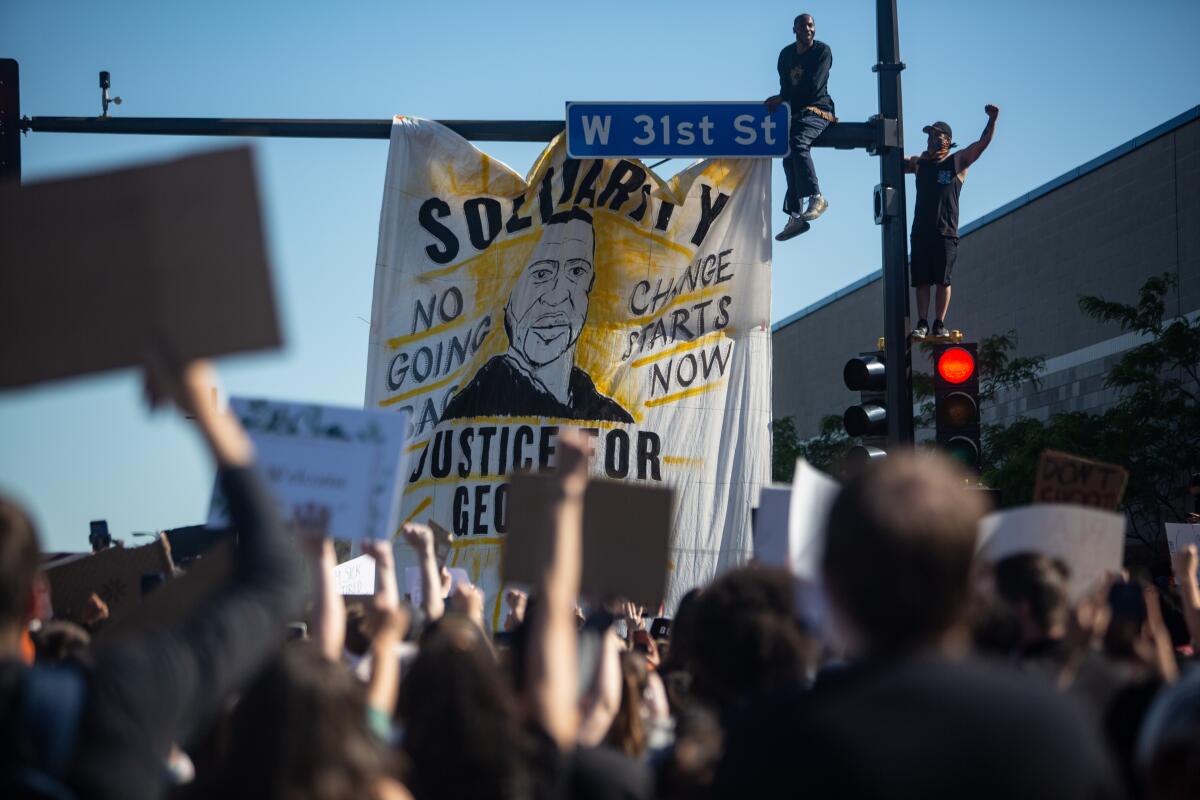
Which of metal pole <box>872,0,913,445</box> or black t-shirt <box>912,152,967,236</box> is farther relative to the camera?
black t-shirt <box>912,152,967,236</box>

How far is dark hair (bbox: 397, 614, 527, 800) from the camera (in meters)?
2.96

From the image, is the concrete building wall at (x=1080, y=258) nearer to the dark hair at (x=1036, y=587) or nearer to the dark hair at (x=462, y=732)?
the dark hair at (x=1036, y=587)

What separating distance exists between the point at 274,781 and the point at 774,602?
1424mm

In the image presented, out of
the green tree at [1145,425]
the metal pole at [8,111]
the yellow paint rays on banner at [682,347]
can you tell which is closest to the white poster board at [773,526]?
the yellow paint rays on banner at [682,347]

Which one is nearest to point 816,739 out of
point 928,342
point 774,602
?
point 774,602

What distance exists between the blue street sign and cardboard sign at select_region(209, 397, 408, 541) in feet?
20.9

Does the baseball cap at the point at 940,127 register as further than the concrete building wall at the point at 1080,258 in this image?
No

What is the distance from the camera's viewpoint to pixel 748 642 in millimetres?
3467

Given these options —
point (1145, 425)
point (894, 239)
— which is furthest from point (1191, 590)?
point (1145, 425)

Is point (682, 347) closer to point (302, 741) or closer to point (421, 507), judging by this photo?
point (421, 507)

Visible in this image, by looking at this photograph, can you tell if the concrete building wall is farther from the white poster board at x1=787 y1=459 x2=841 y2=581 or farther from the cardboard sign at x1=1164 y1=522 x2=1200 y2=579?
the white poster board at x1=787 y1=459 x2=841 y2=581

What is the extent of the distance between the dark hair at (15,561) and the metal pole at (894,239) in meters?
7.65

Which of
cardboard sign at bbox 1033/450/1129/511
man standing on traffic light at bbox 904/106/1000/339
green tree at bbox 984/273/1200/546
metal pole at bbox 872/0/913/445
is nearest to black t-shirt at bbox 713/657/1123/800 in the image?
cardboard sign at bbox 1033/450/1129/511

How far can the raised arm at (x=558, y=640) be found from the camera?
2.95m
